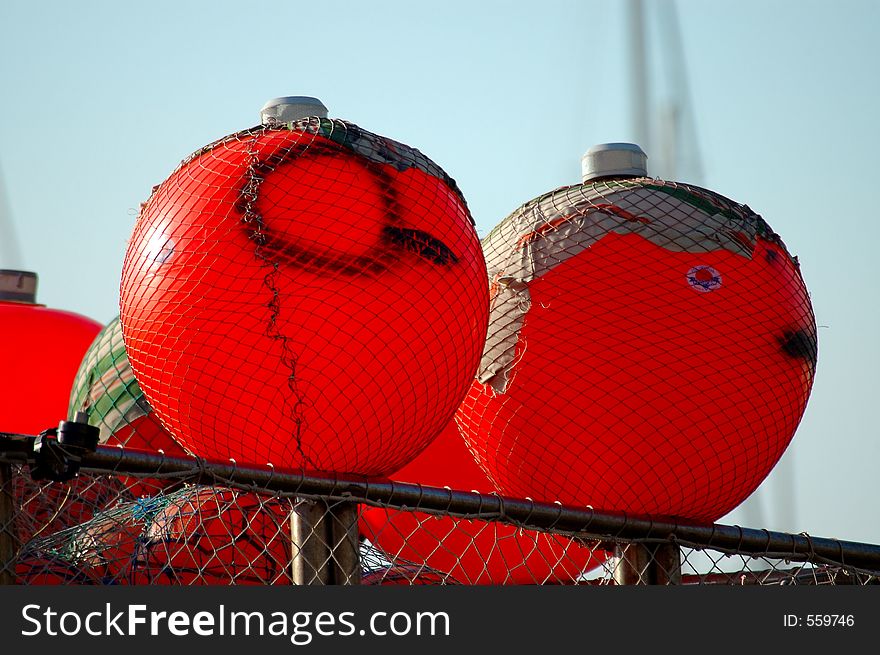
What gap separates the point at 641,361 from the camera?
537 cm

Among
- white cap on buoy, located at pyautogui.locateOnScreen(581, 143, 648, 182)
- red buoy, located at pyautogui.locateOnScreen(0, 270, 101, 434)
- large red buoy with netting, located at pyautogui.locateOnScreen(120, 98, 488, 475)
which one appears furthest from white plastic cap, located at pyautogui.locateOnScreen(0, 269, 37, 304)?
white cap on buoy, located at pyautogui.locateOnScreen(581, 143, 648, 182)

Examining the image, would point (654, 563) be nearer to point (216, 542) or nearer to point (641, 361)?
point (641, 361)

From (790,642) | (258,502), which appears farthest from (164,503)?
(790,642)

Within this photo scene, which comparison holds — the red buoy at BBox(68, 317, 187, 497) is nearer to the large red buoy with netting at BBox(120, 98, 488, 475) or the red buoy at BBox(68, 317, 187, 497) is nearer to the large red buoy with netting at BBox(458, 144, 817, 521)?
the large red buoy with netting at BBox(120, 98, 488, 475)

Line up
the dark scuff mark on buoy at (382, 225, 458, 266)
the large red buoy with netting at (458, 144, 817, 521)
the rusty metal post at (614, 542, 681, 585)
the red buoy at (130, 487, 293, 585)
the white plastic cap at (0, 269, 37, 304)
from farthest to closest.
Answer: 1. the white plastic cap at (0, 269, 37, 304)
2. the rusty metal post at (614, 542, 681, 585)
3. the large red buoy with netting at (458, 144, 817, 521)
4. the red buoy at (130, 487, 293, 585)
5. the dark scuff mark on buoy at (382, 225, 458, 266)

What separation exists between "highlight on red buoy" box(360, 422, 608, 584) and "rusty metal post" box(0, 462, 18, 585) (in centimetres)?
209

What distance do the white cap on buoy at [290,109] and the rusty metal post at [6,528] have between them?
1822mm

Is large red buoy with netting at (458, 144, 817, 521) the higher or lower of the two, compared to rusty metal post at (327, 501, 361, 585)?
higher

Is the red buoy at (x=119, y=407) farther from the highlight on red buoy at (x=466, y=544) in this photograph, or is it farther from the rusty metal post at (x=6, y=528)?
the rusty metal post at (x=6, y=528)

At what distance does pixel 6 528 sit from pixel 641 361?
234 centimetres

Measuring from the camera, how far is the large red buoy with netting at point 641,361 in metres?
5.39

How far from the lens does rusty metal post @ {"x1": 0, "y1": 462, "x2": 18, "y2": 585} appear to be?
13.8 ft

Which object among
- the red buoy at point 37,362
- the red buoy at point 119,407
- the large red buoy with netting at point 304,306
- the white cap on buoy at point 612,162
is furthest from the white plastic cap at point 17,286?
the white cap on buoy at point 612,162

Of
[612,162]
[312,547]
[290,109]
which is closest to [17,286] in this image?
[290,109]
